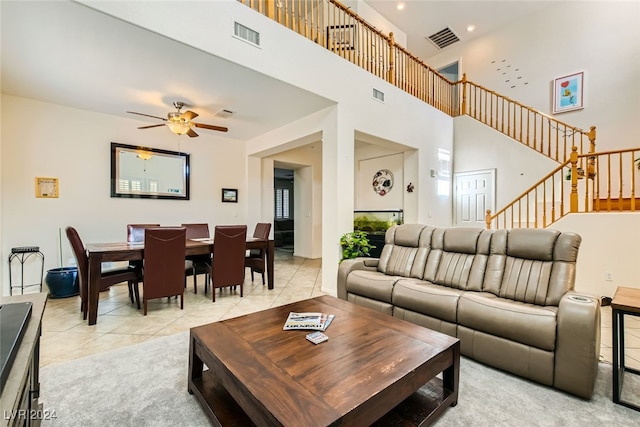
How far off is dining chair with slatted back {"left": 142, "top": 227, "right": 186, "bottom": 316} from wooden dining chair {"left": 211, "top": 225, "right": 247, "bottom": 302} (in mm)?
431

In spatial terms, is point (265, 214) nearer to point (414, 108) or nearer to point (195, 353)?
point (414, 108)

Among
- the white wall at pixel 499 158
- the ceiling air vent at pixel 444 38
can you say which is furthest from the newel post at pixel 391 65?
the ceiling air vent at pixel 444 38

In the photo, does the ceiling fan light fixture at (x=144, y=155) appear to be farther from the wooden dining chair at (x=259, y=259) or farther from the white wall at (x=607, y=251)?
the white wall at (x=607, y=251)

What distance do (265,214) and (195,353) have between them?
4.96 meters

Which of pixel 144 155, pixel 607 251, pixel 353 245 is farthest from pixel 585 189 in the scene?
pixel 144 155

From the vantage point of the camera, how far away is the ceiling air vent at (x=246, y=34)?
313 centimetres

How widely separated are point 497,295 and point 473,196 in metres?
4.68

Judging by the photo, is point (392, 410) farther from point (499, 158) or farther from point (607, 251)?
point (499, 158)

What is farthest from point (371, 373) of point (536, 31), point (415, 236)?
point (536, 31)

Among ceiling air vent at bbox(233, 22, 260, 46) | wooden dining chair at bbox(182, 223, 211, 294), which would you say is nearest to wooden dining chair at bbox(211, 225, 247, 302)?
wooden dining chair at bbox(182, 223, 211, 294)

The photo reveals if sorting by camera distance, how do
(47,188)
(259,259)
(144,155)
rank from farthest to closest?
(144,155) < (259,259) < (47,188)

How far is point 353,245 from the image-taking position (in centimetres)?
418

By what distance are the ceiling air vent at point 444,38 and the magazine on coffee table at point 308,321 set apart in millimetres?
8354

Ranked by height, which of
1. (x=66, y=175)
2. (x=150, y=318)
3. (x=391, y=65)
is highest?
(x=391, y=65)
